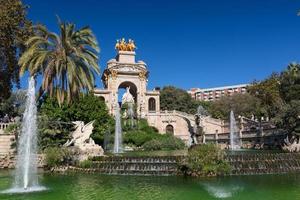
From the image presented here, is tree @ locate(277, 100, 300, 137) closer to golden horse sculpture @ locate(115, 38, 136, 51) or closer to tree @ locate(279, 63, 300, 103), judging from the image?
tree @ locate(279, 63, 300, 103)

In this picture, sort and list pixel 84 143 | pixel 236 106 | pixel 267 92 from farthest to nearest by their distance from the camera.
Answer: pixel 236 106 → pixel 267 92 → pixel 84 143

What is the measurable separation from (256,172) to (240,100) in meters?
63.0

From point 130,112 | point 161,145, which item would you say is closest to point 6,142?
point 161,145

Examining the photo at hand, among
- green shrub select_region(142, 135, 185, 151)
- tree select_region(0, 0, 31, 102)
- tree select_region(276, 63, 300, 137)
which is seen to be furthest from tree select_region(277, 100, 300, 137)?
tree select_region(0, 0, 31, 102)

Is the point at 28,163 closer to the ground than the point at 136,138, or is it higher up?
closer to the ground

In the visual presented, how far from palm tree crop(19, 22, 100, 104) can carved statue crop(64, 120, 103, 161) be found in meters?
4.84

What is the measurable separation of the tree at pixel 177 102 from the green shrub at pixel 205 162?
69959mm

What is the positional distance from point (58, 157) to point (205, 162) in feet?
30.0

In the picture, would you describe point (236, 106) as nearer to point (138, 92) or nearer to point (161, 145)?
point (138, 92)

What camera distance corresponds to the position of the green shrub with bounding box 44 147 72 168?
23281 millimetres

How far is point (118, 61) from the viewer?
7888 cm

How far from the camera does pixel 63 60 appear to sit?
29.3m

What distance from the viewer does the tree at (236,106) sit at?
7794cm

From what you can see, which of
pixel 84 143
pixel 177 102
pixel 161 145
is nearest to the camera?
pixel 84 143
